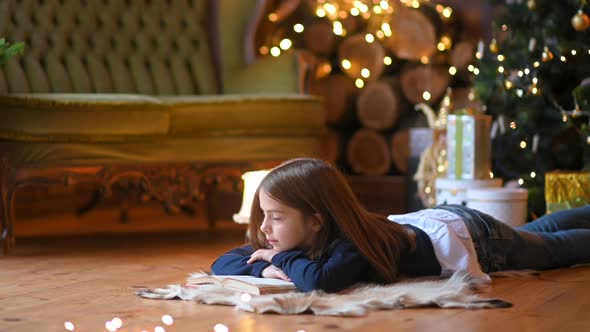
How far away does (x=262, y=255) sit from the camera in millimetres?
1944

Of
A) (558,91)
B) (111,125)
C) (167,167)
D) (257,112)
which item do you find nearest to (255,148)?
(257,112)

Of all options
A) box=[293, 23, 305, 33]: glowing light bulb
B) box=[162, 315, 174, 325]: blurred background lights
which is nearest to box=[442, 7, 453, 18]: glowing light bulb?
box=[293, 23, 305, 33]: glowing light bulb

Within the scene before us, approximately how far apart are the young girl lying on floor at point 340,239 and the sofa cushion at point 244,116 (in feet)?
3.43

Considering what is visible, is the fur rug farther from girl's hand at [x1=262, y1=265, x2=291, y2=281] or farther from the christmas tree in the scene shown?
the christmas tree

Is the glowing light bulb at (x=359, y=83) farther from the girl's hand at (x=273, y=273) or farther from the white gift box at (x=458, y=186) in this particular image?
the girl's hand at (x=273, y=273)

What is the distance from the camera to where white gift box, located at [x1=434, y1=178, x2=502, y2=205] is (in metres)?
3.11

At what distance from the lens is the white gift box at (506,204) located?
9.53ft

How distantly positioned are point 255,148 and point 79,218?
Answer: 1378mm

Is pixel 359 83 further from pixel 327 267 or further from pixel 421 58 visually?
pixel 327 267

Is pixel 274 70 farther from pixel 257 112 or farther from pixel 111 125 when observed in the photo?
pixel 111 125

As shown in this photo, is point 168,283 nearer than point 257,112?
Yes

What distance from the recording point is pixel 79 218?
13.8 ft

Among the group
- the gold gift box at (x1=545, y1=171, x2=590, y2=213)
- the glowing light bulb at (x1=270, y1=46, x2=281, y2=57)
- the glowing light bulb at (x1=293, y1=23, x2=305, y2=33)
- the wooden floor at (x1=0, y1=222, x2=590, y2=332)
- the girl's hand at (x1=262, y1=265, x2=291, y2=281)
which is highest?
the glowing light bulb at (x1=293, y1=23, x2=305, y2=33)

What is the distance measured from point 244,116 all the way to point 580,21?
46.7 inches
